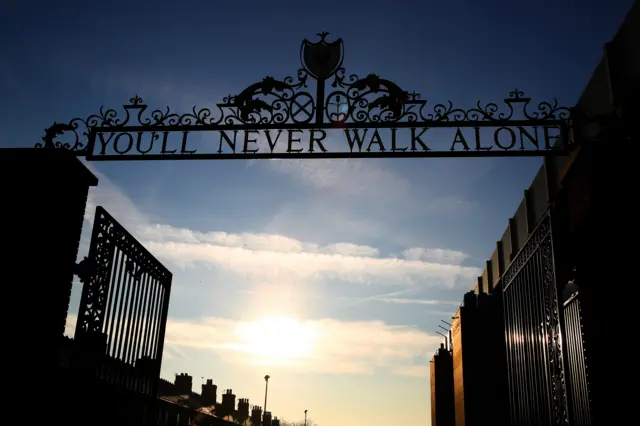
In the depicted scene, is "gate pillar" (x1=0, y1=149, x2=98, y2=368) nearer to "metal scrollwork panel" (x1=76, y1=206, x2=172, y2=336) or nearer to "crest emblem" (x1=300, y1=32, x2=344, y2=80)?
"metal scrollwork panel" (x1=76, y1=206, x2=172, y2=336)

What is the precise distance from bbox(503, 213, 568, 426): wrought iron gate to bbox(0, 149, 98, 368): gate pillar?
5.70 m

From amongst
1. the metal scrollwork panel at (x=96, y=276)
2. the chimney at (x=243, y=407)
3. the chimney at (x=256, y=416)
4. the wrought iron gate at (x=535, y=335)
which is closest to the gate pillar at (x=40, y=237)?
the metal scrollwork panel at (x=96, y=276)

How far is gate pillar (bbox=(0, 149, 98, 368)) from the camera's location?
268 inches

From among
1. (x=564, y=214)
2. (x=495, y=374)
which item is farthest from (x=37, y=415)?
(x=495, y=374)

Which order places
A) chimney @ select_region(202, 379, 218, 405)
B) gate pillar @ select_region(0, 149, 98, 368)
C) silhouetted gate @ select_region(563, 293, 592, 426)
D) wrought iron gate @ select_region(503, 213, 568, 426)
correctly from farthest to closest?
chimney @ select_region(202, 379, 218, 405), silhouetted gate @ select_region(563, 293, 592, 426), wrought iron gate @ select_region(503, 213, 568, 426), gate pillar @ select_region(0, 149, 98, 368)

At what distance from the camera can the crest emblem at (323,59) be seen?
8781 millimetres

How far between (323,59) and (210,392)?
44.4 metres

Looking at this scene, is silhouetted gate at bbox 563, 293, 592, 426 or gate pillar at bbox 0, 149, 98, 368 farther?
silhouetted gate at bbox 563, 293, 592, 426

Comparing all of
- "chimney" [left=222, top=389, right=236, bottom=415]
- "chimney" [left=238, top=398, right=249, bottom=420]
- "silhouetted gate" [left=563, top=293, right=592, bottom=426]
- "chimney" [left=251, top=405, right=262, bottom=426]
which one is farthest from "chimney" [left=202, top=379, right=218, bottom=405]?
"silhouetted gate" [left=563, top=293, right=592, bottom=426]

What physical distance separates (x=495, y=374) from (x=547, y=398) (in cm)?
994

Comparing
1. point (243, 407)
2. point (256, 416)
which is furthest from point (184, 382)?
point (256, 416)

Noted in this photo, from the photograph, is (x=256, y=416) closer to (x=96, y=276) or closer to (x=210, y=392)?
(x=210, y=392)

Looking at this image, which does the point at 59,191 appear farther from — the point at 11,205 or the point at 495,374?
the point at 495,374

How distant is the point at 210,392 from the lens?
49438 mm
